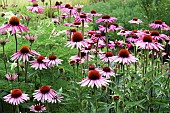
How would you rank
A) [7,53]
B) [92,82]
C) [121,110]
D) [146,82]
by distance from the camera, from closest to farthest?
1. [92,82]
2. [121,110]
3. [146,82]
4. [7,53]

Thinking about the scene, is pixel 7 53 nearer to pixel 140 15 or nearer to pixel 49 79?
pixel 49 79

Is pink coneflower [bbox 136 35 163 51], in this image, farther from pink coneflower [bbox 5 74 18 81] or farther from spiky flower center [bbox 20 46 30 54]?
pink coneflower [bbox 5 74 18 81]

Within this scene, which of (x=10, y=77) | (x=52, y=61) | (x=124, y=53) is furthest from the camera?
(x=10, y=77)

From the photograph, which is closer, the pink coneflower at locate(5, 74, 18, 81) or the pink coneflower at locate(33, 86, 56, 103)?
the pink coneflower at locate(33, 86, 56, 103)

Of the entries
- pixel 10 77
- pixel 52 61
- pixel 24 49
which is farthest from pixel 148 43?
pixel 10 77

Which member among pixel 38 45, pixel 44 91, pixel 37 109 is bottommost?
pixel 37 109

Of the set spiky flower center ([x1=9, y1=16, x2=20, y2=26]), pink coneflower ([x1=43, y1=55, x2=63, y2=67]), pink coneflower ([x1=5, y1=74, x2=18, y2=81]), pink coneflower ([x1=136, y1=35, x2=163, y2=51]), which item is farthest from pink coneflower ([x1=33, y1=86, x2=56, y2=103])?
pink coneflower ([x1=136, y1=35, x2=163, y2=51])

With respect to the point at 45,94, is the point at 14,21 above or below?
above

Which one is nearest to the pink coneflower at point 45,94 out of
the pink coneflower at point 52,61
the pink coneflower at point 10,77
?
the pink coneflower at point 52,61

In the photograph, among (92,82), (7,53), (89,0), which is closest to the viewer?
(92,82)

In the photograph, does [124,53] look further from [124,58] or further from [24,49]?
[24,49]

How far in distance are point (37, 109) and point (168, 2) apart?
444 cm

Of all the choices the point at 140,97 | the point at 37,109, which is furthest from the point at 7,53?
the point at 140,97

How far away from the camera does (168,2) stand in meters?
6.18
